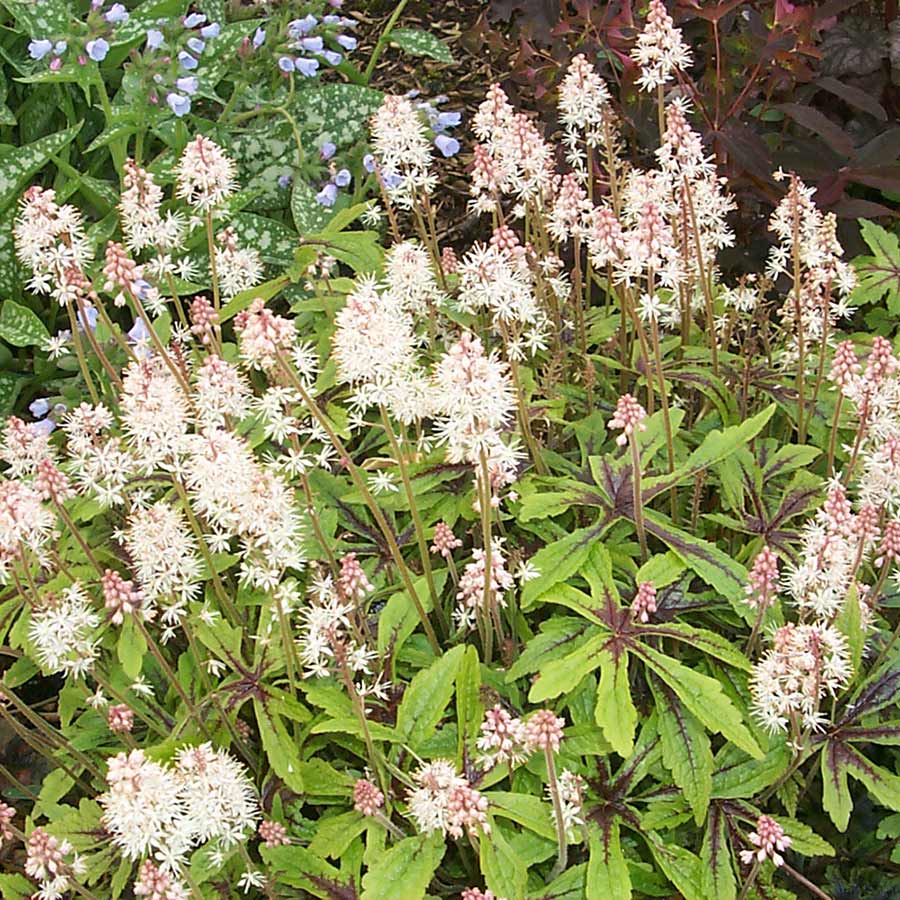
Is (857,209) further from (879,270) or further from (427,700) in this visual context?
Answer: (427,700)

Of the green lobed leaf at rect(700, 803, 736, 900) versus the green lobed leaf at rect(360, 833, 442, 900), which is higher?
the green lobed leaf at rect(360, 833, 442, 900)

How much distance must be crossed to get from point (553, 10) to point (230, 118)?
1.36m

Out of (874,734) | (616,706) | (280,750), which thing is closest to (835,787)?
(874,734)

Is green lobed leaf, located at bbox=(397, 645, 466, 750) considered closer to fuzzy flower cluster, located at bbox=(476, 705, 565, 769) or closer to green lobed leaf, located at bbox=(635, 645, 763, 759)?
fuzzy flower cluster, located at bbox=(476, 705, 565, 769)

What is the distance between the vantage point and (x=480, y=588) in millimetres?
2393

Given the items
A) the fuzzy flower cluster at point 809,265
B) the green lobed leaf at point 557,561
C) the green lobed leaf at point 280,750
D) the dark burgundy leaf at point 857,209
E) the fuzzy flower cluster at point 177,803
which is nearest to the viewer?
the fuzzy flower cluster at point 177,803

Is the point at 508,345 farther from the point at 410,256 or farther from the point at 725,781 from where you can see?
the point at 725,781

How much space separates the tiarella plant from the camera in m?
→ 2.19

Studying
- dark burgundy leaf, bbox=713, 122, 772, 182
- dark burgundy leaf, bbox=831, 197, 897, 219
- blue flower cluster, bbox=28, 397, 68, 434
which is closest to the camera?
dark burgundy leaf, bbox=713, 122, 772, 182

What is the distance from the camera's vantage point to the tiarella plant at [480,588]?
7.18ft

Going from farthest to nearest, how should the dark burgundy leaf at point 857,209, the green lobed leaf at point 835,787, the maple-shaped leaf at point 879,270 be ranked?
1. the dark burgundy leaf at point 857,209
2. the maple-shaped leaf at point 879,270
3. the green lobed leaf at point 835,787

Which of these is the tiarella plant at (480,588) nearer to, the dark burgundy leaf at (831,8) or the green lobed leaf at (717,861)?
the green lobed leaf at (717,861)

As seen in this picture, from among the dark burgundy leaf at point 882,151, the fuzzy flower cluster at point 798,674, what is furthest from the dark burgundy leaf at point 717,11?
the fuzzy flower cluster at point 798,674

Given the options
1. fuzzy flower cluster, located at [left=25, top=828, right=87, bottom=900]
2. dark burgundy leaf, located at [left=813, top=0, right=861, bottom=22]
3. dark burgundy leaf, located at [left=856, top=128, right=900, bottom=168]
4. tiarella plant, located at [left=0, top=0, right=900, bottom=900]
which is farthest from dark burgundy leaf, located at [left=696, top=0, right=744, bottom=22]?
fuzzy flower cluster, located at [left=25, top=828, right=87, bottom=900]
